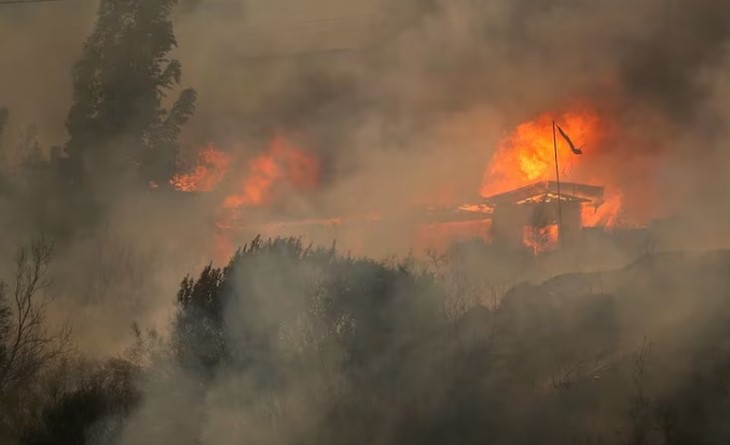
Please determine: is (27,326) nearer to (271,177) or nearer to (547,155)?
(271,177)

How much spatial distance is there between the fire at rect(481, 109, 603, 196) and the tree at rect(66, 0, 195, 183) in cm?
728

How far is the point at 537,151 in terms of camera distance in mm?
15445

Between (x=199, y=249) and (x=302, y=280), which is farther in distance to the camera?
(x=199, y=249)

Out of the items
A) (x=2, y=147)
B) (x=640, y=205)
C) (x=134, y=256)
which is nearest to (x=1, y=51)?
(x=2, y=147)

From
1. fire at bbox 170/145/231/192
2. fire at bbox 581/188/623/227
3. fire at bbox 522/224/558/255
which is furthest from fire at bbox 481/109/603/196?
fire at bbox 170/145/231/192

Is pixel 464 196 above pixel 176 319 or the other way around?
above

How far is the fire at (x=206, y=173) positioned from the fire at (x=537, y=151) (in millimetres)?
5645

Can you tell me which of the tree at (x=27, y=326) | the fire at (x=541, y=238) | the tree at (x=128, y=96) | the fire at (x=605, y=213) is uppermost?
the tree at (x=128, y=96)

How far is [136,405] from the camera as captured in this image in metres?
12.2

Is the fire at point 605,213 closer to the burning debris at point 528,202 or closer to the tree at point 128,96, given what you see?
the burning debris at point 528,202

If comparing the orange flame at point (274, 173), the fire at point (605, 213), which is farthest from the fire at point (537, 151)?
the orange flame at point (274, 173)

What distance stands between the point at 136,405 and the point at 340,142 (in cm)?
690

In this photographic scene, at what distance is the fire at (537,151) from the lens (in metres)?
15.3

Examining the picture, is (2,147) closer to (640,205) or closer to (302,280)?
→ (302,280)
